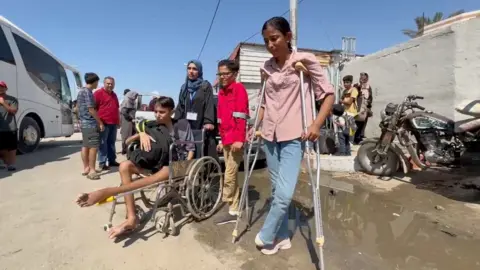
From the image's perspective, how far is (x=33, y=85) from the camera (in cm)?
824

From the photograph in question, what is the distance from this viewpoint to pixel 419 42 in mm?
6934

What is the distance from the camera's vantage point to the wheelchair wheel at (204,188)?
10.1ft

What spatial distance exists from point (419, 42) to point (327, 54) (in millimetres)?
8620

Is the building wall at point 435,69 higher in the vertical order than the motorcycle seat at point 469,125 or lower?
higher

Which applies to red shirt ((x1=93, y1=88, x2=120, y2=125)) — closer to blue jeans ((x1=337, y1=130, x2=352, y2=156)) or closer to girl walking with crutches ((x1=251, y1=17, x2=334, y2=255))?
girl walking with crutches ((x1=251, y1=17, x2=334, y2=255))

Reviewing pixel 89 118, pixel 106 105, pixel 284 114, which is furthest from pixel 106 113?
pixel 284 114

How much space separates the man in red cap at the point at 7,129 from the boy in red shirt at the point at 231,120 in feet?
15.1

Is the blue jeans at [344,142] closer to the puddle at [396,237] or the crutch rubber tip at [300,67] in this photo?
the puddle at [396,237]

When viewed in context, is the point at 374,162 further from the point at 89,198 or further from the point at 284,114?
the point at 89,198

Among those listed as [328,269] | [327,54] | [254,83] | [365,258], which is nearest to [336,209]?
[365,258]

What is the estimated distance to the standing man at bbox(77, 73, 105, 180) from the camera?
5203mm

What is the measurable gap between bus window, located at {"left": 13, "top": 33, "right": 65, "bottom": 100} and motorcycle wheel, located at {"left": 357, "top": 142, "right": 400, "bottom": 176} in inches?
333

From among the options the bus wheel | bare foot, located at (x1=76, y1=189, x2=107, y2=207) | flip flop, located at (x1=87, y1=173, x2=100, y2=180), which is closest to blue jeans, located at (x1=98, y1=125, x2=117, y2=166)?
flip flop, located at (x1=87, y1=173, x2=100, y2=180)

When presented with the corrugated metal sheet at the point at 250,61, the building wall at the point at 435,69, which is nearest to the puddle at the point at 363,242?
the building wall at the point at 435,69
